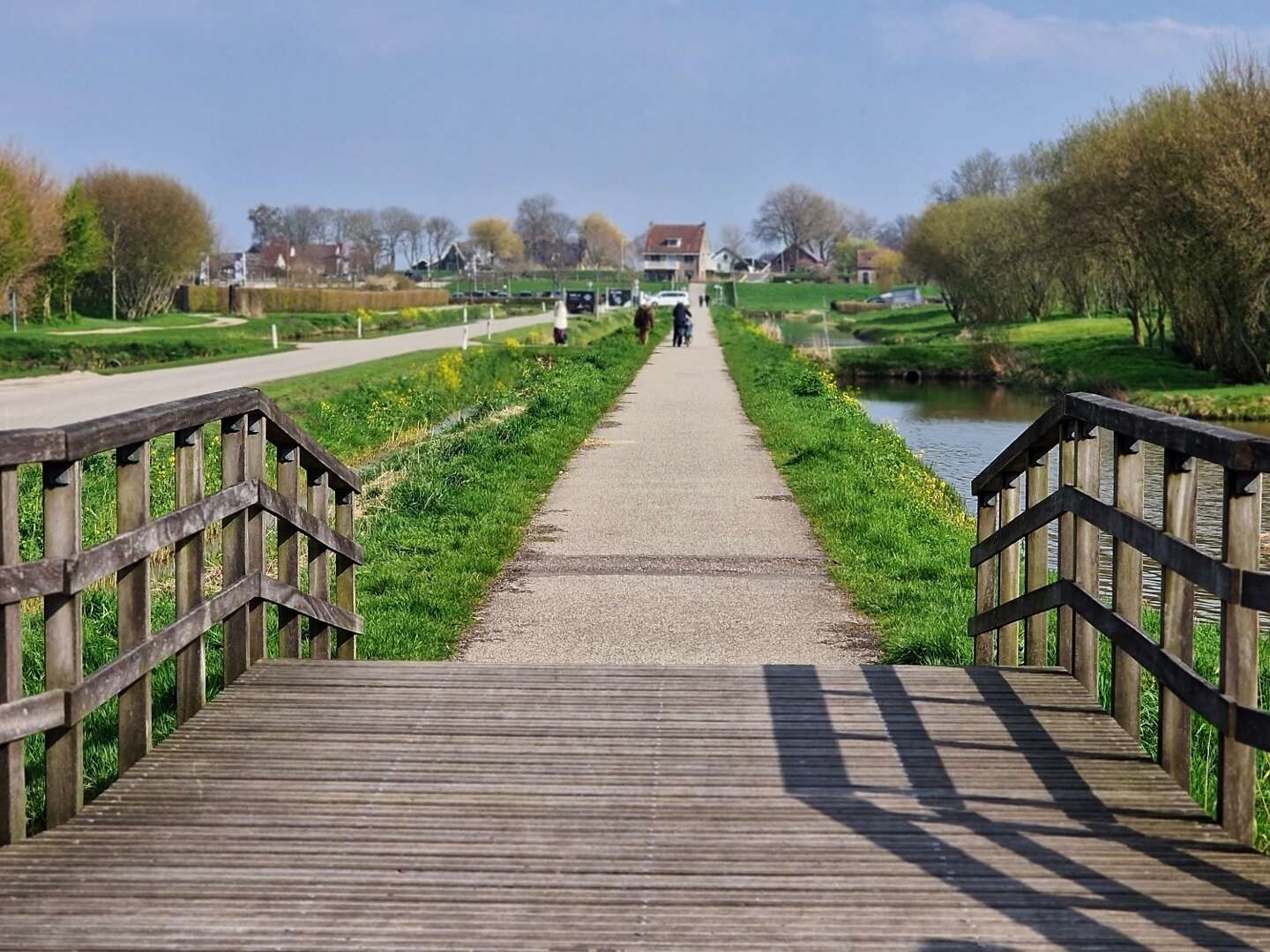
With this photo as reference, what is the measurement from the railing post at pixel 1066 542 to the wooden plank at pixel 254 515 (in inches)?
128

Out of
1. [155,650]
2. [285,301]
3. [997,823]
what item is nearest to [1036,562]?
[997,823]

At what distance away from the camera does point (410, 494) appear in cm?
1504

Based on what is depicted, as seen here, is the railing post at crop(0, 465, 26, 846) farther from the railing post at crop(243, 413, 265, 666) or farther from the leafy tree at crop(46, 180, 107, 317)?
the leafy tree at crop(46, 180, 107, 317)

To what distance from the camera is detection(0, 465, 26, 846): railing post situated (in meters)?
4.67

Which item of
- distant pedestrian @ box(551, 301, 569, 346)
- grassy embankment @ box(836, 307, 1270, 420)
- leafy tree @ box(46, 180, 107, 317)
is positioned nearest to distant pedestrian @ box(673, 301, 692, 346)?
grassy embankment @ box(836, 307, 1270, 420)

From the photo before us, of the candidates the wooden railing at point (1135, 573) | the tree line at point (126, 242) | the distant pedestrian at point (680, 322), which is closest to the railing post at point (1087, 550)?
the wooden railing at point (1135, 573)

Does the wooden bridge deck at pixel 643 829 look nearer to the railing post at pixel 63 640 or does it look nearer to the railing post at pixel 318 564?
the railing post at pixel 63 640

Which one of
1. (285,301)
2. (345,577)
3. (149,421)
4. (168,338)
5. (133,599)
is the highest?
(285,301)

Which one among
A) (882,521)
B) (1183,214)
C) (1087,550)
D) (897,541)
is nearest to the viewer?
(1087,550)

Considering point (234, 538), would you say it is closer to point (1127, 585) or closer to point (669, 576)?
point (1127, 585)

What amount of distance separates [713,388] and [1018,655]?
970 inches

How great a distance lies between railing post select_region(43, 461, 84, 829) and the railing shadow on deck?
2245mm

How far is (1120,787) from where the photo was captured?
211 inches

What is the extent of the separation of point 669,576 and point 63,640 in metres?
6.62
